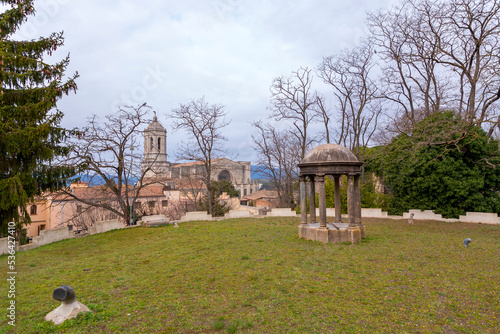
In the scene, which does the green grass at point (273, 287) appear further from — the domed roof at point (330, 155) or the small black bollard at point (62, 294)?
the domed roof at point (330, 155)

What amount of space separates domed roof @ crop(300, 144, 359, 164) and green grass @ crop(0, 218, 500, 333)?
10.5 feet

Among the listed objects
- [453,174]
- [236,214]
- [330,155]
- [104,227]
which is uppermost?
[330,155]

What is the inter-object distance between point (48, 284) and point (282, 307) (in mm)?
6004

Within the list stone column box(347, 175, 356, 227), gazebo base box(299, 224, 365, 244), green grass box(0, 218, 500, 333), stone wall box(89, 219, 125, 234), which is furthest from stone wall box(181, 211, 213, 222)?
stone column box(347, 175, 356, 227)

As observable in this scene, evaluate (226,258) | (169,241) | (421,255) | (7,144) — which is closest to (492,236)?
(421,255)

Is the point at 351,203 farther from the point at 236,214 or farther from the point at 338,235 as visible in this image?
the point at 236,214

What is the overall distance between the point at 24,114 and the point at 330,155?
36.6ft

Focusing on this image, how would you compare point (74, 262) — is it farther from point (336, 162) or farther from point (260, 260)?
point (336, 162)

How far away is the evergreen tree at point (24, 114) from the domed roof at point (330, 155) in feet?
32.0

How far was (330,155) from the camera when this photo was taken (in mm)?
11188

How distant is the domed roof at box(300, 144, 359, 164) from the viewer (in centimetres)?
1109

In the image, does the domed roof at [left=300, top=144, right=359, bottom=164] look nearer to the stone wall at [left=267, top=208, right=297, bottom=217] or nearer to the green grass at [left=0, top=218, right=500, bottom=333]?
the green grass at [left=0, top=218, right=500, bottom=333]

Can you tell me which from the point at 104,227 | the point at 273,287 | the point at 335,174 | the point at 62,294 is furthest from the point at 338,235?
the point at 104,227

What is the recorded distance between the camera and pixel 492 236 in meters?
12.3
